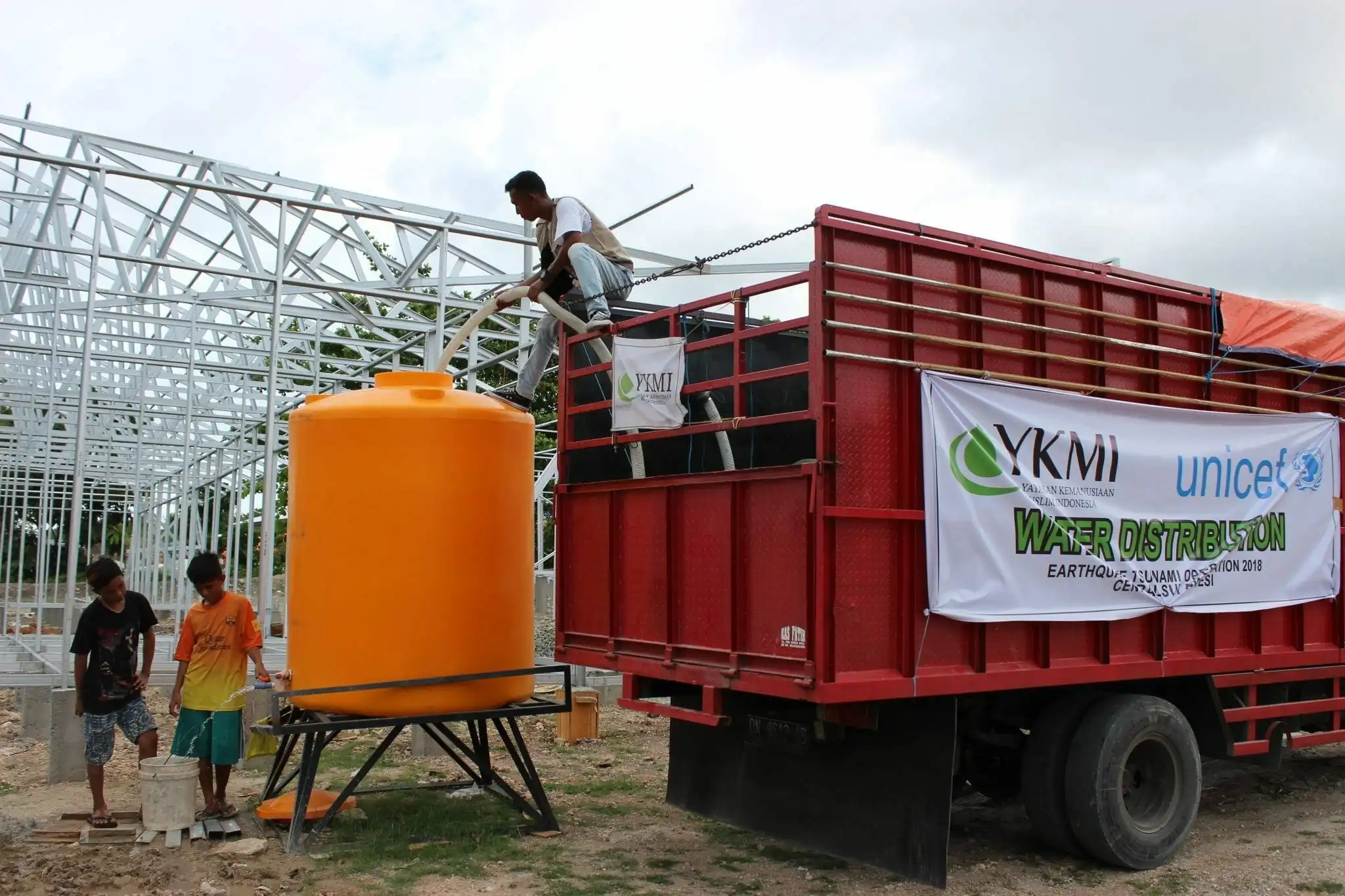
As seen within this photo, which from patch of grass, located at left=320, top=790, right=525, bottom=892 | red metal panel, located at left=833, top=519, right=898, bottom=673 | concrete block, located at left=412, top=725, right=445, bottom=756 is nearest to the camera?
red metal panel, located at left=833, top=519, right=898, bottom=673

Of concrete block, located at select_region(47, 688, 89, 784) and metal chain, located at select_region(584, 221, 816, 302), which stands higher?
metal chain, located at select_region(584, 221, 816, 302)

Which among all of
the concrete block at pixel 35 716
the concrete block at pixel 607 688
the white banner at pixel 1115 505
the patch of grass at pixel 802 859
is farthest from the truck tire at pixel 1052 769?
the concrete block at pixel 35 716

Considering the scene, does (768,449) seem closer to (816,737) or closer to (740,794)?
(816,737)

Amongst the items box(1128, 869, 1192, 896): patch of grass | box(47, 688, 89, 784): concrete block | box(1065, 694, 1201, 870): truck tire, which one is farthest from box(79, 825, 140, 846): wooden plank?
box(1128, 869, 1192, 896): patch of grass

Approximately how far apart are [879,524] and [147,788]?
475 centimetres

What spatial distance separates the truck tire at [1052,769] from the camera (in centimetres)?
617

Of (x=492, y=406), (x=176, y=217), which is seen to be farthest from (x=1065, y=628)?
(x=176, y=217)

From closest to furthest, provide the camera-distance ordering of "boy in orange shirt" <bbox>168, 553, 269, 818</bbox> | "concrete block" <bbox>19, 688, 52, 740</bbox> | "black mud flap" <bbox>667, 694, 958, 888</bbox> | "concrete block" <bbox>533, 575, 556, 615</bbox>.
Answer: "black mud flap" <bbox>667, 694, 958, 888</bbox> → "boy in orange shirt" <bbox>168, 553, 269, 818</bbox> → "concrete block" <bbox>19, 688, 52, 740</bbox> → "concrete block" <bbox>533, 575, 556, 615</bbox>

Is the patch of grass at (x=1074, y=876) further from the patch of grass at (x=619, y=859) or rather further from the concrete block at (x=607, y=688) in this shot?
the concrete block at (x=607, y=688)

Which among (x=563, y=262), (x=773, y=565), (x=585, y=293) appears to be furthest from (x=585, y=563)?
(x=563, y=262)

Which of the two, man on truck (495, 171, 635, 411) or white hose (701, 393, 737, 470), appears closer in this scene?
white hose (701, 393, 737, 470)

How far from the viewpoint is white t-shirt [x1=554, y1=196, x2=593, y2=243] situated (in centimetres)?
705

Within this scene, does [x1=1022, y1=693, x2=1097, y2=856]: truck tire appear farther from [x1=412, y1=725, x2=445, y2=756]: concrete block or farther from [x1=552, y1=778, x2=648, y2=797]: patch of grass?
[x1=412, y1=725, x2=445, y2=756]: concrete block

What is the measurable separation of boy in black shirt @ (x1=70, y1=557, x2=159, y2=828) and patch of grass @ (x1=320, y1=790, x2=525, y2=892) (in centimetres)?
155
